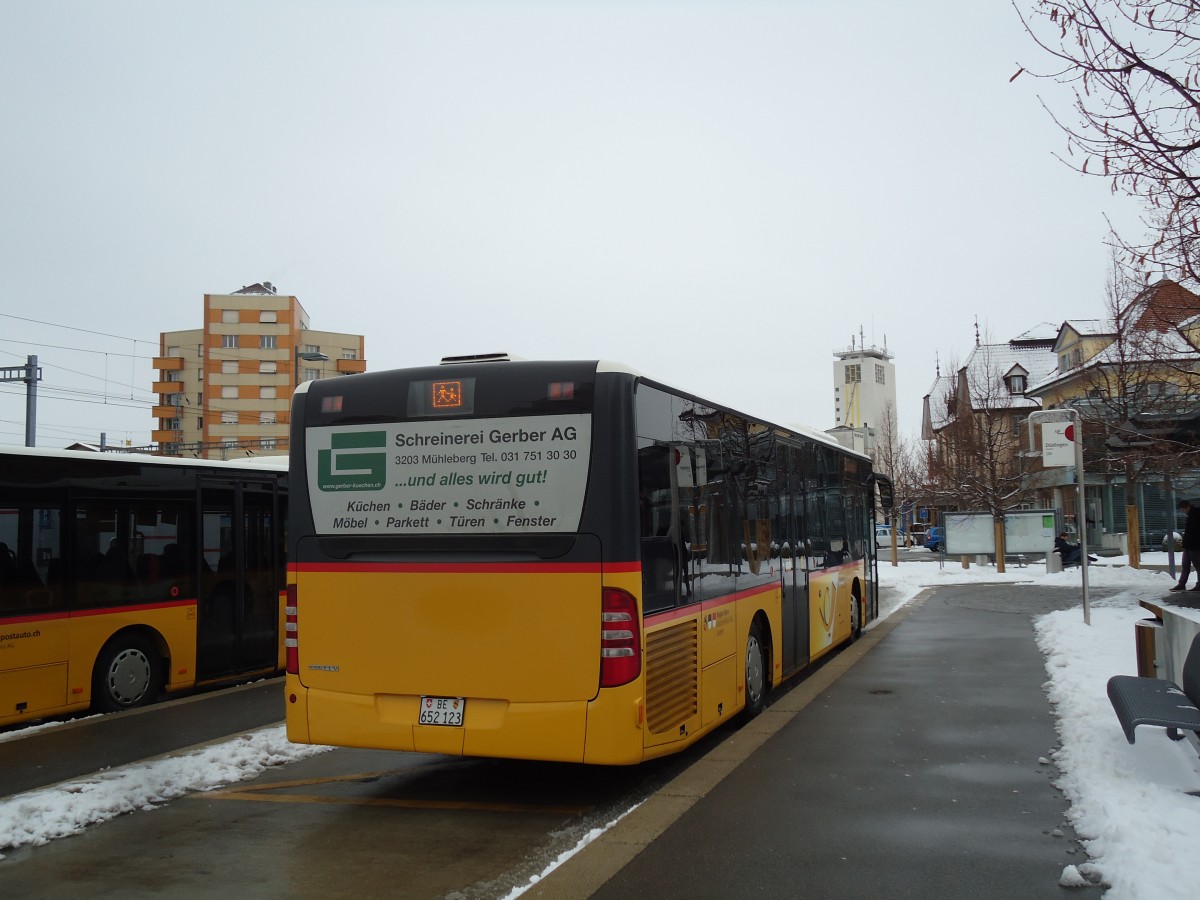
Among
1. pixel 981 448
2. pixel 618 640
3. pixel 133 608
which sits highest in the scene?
pixel 981 448

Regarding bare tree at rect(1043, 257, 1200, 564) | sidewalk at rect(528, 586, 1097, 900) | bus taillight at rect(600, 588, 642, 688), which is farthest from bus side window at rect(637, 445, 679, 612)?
bare tree at rect(1043, 257, 1200, 564)

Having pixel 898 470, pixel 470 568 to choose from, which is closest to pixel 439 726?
pixel 470 568

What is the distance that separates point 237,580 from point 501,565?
6887mm

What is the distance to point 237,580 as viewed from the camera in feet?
41.2

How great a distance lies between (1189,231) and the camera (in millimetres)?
7230

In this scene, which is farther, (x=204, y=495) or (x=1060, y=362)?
(x=1060, y=362)

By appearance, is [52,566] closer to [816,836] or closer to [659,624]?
[659,624]

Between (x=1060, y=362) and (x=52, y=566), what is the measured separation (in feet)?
187

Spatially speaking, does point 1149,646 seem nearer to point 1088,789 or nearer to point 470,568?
point 1088,789

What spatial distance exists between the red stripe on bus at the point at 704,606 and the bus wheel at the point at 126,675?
645 centimetres

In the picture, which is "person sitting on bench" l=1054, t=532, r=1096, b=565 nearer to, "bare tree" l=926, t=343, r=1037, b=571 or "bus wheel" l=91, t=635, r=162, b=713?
"bare tree" l=926, t=343, r=1037, b=571

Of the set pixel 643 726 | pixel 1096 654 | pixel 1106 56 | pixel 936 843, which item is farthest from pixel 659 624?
pixel 1096 654

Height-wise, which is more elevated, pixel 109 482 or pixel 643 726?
pixel 109 482

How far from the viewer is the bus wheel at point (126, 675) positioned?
10664mm
